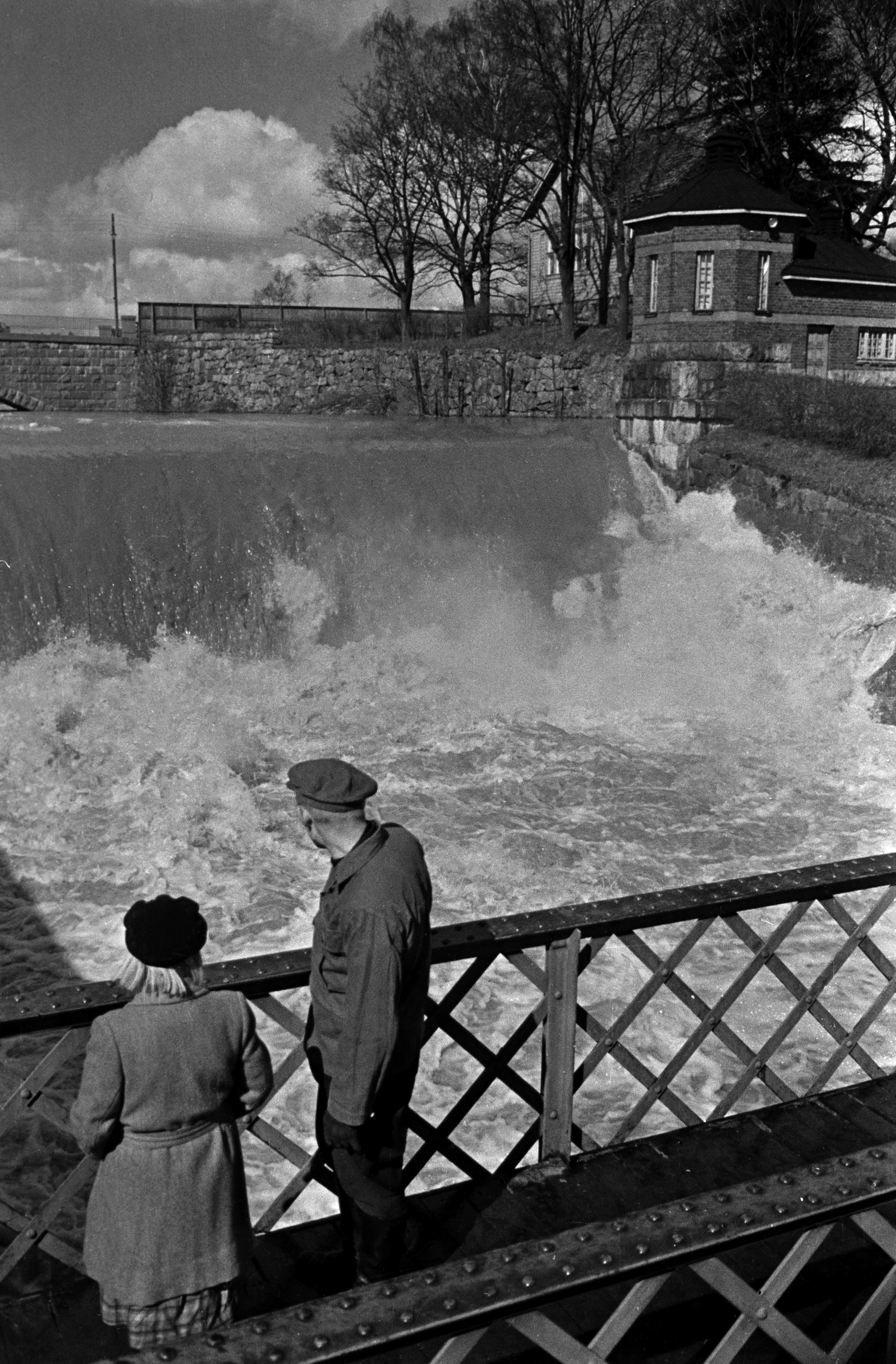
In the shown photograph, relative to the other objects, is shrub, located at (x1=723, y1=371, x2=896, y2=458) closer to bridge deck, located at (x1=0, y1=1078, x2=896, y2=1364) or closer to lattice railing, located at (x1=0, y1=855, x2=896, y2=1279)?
lattice railing, located at (x1=0, y1=855, x2=896, y2=1279)

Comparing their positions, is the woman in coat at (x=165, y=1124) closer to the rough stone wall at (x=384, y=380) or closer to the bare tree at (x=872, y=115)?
the rough stone wall at (x=384, y=380)

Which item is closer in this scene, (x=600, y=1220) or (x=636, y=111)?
(x=600, y=1220)

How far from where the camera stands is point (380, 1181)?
3502 millimetres

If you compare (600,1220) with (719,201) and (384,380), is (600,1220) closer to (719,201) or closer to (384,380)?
(719,201)

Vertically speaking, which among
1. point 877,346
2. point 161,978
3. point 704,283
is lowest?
point 161,978

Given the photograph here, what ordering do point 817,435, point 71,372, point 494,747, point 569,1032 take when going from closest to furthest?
point 569,1032, point 494,747, point 817,435, point 71,372

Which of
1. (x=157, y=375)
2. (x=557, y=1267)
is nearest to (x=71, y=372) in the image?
(x=157, y=375)

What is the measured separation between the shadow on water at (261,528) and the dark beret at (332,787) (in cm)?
1056

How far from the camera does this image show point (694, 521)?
18141 millimetres

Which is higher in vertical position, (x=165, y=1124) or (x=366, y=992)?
(x=366, y=992)

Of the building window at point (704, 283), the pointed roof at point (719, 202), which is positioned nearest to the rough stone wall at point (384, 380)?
the building window at point (704, 283)

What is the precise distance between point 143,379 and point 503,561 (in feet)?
90.7

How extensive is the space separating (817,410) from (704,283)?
7.81 meters

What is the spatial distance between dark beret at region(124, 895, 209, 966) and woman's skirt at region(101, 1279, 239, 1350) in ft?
2.79
